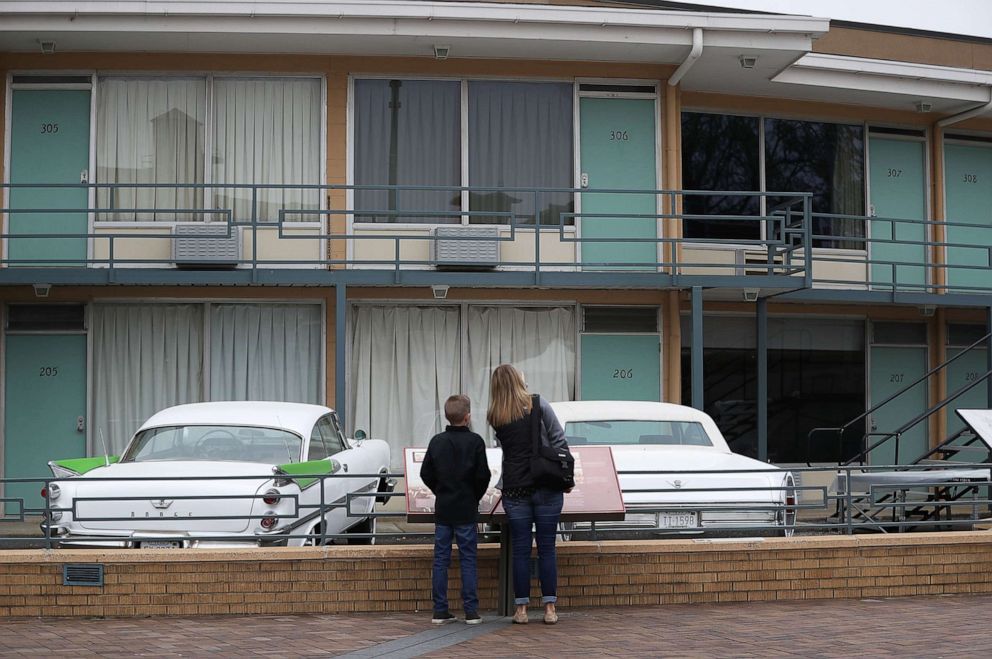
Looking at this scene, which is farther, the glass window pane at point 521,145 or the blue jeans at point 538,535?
the glass window pane at point 521,145

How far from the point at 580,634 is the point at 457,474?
4.53ft

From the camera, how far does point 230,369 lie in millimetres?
15430

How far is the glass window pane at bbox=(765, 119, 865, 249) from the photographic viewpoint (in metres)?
17.9

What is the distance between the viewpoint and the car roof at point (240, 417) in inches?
436

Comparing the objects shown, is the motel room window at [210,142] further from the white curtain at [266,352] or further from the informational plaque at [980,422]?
the informational plaque at [980,422]

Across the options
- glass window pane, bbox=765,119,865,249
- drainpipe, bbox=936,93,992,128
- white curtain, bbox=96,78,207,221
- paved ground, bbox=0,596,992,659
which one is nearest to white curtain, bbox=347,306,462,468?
white curtain, bbox=96,78,207,221

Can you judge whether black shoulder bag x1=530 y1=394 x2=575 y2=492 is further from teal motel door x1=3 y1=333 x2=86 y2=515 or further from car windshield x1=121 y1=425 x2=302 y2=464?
teal motel door x1=3 y1=333 x2=86 y2=515

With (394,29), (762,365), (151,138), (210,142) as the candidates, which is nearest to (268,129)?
(210,142)

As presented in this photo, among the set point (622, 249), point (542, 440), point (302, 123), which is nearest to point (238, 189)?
point (302, 123)

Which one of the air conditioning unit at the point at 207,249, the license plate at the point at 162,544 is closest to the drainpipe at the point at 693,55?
the air conditioning unit at the point at 207,249

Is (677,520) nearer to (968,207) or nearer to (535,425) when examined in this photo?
(535,425)

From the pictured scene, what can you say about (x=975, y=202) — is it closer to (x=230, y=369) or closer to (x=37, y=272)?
(x=230, y=369)

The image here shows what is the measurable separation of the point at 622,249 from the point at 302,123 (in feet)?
14.5

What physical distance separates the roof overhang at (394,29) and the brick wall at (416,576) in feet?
24.4
